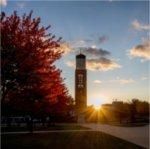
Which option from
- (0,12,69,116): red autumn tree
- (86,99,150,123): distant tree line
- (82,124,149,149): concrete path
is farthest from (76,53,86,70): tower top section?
(0,12,69,116): red autumn tree

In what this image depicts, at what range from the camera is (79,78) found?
268ft

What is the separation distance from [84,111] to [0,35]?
200 ft

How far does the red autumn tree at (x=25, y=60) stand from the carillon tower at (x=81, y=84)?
195 ft

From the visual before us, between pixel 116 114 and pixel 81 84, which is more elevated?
pixel 81 84

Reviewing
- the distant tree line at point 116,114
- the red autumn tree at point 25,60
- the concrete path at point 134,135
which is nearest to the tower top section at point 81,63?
the distant tree line at point 116,114

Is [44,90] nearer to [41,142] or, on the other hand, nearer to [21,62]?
[21,62]

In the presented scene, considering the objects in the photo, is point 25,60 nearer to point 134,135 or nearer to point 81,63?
point 134,135

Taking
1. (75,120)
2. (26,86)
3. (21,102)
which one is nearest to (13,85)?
(26,86)

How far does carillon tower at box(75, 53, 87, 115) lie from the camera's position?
8088 centimetres

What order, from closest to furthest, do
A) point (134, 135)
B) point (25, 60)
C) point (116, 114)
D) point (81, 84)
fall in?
point (25, 60), point (134, 135), point (81, 84), point (116, 114)

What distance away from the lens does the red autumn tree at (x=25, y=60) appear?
61.0 feet

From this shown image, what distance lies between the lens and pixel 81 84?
82625mm

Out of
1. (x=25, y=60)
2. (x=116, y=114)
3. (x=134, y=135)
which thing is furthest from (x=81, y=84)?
(x=25, y=60)

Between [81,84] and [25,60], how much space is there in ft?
211
